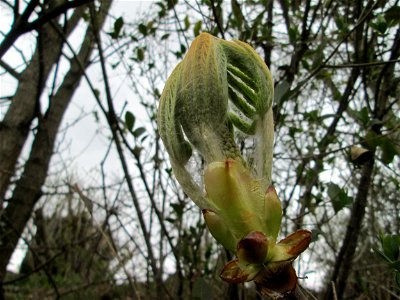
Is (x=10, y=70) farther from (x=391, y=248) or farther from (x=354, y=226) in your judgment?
(x=391, y=248)

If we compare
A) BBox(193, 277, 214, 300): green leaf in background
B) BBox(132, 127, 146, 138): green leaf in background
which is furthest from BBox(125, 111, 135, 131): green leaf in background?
A: BBox(193, 277, 214, 300): green leaf in background

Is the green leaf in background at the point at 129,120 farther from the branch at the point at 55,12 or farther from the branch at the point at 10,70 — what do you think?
the branch at the point at 10,70

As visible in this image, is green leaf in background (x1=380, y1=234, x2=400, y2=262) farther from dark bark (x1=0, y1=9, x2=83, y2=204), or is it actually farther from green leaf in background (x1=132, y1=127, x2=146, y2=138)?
dark bark (x1=0, y1=9, x2=83, y2=204)

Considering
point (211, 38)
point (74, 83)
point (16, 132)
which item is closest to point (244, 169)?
point (211, 38)

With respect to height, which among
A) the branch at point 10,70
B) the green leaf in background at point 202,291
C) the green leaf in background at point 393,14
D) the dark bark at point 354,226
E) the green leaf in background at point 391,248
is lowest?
the green leaf in background at point 202,291

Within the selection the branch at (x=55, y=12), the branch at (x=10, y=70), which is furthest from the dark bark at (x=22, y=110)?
the branch at (x=55, y=12)

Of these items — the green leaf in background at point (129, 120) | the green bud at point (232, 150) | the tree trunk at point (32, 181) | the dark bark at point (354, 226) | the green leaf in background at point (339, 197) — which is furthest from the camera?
the tree trunk at point (32, 181)

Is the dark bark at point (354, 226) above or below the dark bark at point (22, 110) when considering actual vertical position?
below

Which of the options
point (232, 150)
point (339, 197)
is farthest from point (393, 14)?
point (232, 150)
